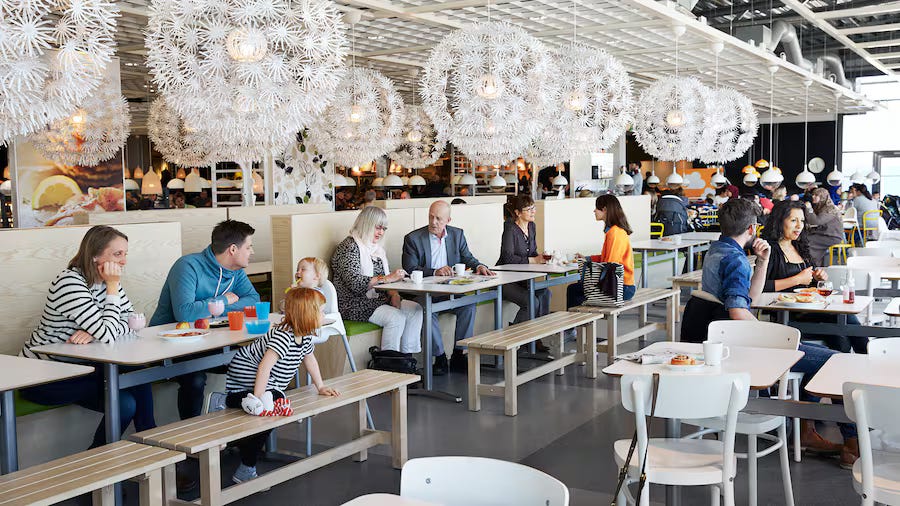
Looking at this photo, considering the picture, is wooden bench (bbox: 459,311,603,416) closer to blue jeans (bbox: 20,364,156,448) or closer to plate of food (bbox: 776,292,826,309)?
plate of food (bbox: 776,292,826,309)

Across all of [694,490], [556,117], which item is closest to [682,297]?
[556,117]

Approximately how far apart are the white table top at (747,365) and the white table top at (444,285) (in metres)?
2.06

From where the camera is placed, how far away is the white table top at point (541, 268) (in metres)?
7.05

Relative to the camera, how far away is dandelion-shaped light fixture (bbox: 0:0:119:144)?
2379 millimetres

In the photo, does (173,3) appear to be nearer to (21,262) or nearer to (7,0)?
(7,0)

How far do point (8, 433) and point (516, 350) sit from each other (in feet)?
9.99

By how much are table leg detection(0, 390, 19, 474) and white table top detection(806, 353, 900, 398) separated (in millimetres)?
2898

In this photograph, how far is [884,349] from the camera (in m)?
3.53

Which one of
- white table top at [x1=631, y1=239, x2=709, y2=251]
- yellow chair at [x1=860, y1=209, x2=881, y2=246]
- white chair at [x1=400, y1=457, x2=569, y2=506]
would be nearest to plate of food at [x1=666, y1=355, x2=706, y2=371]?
white chair at [x1=400, y1=457, x2=569, y2=506]

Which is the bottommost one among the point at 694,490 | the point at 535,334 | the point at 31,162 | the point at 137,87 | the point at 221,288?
the point at 694,490

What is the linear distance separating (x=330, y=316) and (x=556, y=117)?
3247mm

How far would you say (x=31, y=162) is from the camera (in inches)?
349

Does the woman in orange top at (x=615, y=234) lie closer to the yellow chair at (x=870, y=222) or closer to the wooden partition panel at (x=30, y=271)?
the wooden partition panel at (x=30, y=271)

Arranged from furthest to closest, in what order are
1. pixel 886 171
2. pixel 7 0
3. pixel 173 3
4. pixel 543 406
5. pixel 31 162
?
1. pixel 886 171
2. pixel 31 162
3. pixel 543 406
4. pixel 173 3
5. pixel 7 0
